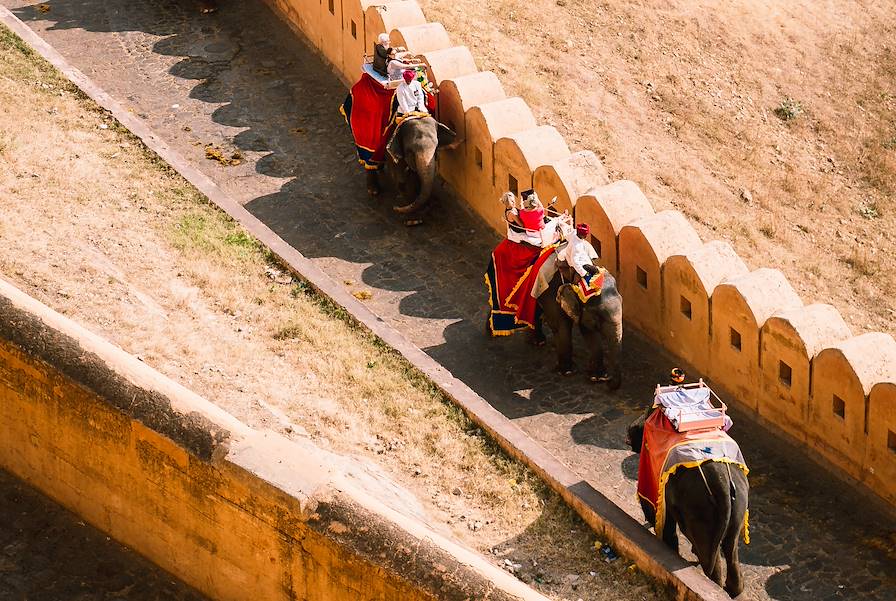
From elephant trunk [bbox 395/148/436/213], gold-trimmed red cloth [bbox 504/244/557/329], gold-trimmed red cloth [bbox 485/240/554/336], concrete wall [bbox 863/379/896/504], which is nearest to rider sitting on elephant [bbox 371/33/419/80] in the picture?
elephant trunk [bbox 395/148/436/213]

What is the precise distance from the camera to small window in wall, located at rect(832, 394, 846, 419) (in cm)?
1373

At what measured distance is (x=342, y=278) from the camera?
17031 mm

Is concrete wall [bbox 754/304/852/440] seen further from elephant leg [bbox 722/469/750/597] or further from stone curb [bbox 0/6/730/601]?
stone curb [bbox 0/6/730/601]

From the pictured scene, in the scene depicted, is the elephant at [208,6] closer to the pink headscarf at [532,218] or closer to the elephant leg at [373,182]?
the elephant leg at [373,182]

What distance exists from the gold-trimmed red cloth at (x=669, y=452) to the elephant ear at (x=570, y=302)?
2.40 metres

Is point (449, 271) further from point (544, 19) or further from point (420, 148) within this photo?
point (544, 19)

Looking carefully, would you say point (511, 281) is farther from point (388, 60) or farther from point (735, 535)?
point (735, 535)

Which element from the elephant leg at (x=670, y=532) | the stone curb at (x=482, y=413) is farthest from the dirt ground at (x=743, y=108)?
Result: the elephant leg at (x=670, y=532)

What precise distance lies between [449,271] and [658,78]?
716 centimetres

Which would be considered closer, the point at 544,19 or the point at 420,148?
the point at 420,148

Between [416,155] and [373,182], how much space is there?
42.0 inches

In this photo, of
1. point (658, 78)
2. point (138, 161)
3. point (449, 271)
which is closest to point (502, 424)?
point (449, 271)

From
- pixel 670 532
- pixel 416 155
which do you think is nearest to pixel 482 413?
pixel 670 532

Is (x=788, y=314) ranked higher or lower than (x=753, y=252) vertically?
higher
